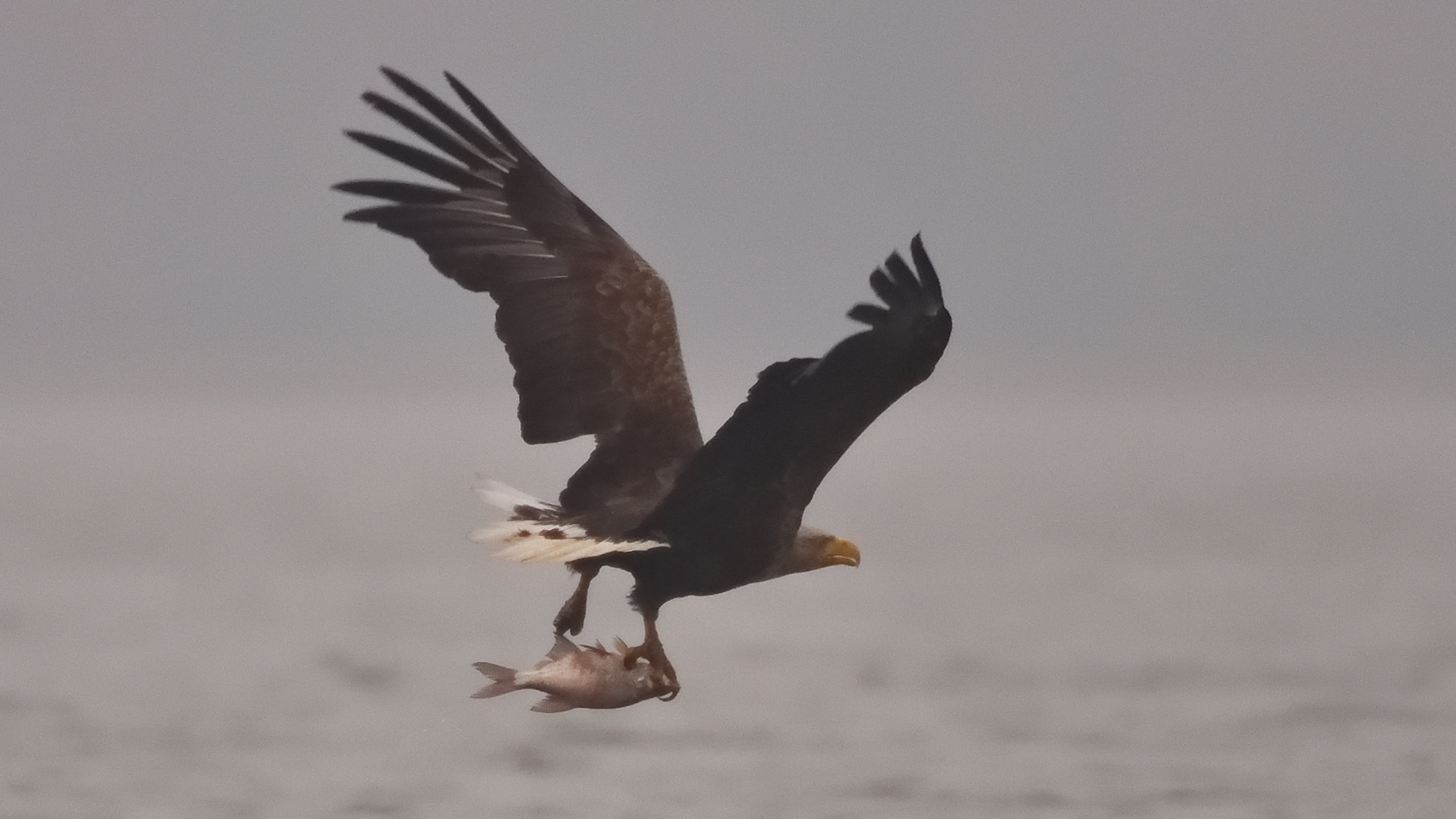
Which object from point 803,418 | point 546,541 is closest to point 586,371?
point 546,541

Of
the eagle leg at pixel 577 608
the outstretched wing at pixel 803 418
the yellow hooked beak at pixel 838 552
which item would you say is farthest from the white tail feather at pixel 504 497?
the yellow hooked beak at pixel 838 552

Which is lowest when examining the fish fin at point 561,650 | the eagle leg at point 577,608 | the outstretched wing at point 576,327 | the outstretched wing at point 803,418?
the fish fin at point 561,650

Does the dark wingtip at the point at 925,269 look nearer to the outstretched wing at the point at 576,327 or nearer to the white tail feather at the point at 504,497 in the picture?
the outstretched wing at the point at 576,327

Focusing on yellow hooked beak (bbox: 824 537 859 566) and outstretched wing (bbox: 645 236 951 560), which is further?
yellow hooked beak (bbox: 824 537 859 566)

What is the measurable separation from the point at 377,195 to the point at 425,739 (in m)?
4.34

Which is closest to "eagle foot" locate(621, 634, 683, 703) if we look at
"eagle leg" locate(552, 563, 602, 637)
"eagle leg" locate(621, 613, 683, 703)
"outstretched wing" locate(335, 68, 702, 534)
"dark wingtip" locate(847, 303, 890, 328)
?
"eagle leg" locate(621, 613, 683, 703)

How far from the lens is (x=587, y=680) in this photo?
882cm

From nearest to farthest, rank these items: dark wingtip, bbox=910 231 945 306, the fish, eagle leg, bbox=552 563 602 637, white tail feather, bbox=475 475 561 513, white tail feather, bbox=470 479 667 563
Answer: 1. dark wingtip, bbox=910 231 945 306
2. white tail feather, bbox=470 479 667 563
3. the fish
4. eagle leg, bbox=552 563 602 637
5. white tail feather, bbox=475 475 561 513

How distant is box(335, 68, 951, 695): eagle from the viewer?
8.91 metres

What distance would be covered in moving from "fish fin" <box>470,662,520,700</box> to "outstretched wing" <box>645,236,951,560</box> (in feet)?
2.08

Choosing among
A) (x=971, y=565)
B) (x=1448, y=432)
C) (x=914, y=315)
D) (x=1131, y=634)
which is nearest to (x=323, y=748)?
(x=914, y=315)

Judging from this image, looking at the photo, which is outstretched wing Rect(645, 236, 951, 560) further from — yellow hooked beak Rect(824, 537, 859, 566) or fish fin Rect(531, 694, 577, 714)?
fish fin Rect(531, 694, 577, 714)

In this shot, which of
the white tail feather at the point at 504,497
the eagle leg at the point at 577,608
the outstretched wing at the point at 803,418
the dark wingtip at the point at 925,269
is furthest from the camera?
the white tail feather at the point at 504,497

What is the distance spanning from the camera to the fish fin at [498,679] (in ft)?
29.1
